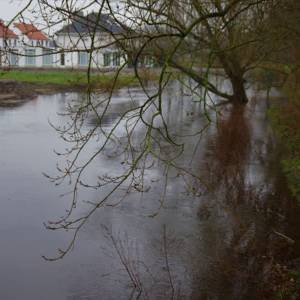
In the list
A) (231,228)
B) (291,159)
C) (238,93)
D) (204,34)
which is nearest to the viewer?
(231,228)

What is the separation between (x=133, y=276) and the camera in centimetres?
943

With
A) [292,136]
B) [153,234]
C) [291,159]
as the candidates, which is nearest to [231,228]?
[153,234]

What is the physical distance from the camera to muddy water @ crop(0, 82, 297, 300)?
9102 millimetres

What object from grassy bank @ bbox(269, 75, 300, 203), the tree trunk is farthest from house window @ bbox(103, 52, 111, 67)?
the tree trunk

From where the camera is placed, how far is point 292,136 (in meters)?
21.7

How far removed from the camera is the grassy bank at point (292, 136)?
16.1m

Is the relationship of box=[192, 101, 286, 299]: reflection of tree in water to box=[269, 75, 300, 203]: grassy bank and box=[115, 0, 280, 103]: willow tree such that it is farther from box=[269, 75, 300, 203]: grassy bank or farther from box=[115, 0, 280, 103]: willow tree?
box=[115, 0, 280, 103]: willow tree

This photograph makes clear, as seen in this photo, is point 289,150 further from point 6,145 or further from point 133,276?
point 133,276

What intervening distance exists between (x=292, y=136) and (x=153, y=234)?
11719 millimetres

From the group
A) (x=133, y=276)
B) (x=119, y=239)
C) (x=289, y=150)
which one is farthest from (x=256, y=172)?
(x=133, y=276)

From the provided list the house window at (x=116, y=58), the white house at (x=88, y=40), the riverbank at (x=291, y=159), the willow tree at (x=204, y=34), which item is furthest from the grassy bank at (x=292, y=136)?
the white house at (x=88, y=40)

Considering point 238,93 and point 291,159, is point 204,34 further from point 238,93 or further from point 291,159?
point 238,93

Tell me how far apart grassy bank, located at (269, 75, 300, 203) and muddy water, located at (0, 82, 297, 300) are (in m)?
0.40

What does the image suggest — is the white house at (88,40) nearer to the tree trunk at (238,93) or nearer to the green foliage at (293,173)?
the green foliage at (293,173)
